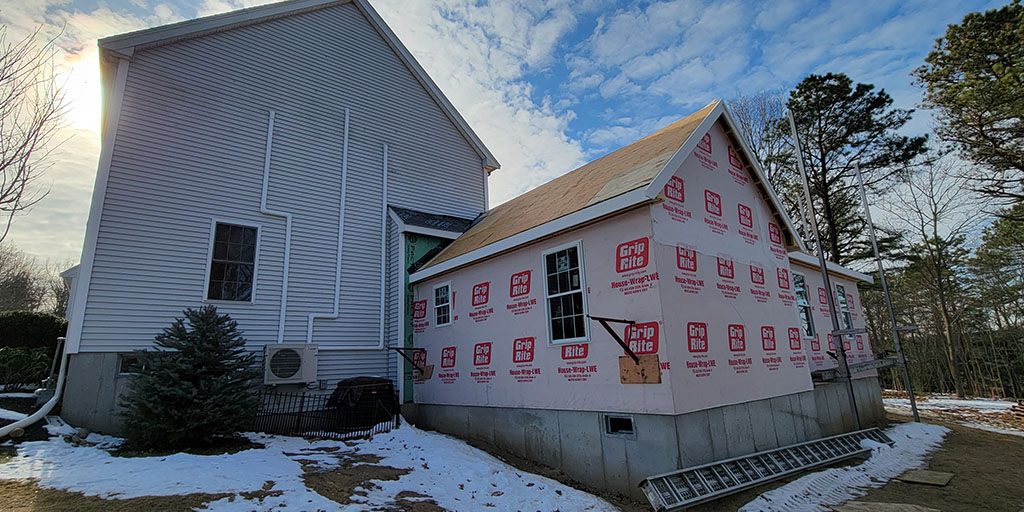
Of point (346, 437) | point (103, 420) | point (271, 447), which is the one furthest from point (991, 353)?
point (103, 420)

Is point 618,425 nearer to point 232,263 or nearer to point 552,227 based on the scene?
point 552,227

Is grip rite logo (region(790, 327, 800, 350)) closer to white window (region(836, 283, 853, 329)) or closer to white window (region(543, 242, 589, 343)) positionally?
white window (region(543, 242, 589, 343))

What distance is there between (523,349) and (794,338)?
5.40 metres

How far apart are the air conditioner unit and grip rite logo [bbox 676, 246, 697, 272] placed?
7523mm

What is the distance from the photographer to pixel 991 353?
60.2 feet

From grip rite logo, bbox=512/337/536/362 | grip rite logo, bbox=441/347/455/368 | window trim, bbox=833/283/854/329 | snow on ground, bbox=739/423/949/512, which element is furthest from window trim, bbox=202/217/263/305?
window trim, bbox=833/283/854/329

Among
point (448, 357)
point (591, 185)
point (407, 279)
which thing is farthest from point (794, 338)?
point (407, 279)

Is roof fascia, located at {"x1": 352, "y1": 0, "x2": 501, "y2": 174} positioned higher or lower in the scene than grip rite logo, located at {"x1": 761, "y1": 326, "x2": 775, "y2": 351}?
higher

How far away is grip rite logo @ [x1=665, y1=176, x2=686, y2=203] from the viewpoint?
6.78 meters

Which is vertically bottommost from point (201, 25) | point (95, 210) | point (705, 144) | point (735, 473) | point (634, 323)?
point (735, 473)

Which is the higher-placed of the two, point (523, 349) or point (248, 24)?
point (248, 24)

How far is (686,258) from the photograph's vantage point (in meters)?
6.68

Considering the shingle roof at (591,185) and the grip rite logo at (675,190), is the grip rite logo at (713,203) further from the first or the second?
the shingle roof at (591,185)

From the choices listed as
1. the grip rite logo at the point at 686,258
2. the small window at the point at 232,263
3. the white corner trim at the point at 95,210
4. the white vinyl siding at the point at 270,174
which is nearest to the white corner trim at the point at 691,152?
the grip rite logo at the point at 686,258
